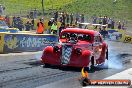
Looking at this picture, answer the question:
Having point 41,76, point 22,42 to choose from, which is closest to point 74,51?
point 41,76

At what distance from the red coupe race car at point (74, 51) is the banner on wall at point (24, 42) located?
310cm

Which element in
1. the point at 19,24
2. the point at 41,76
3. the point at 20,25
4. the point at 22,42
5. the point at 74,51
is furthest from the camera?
the point at 19,24

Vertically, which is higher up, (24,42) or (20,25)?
(24,42)

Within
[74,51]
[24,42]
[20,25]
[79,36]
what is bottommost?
[20,25]

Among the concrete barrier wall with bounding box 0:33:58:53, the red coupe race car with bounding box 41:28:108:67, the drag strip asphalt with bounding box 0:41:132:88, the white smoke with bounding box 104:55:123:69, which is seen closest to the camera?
the drag strip asphalt with bounding box 0:41:132:88

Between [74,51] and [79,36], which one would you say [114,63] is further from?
[74,51]

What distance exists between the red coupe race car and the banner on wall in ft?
10.2

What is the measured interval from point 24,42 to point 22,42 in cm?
25

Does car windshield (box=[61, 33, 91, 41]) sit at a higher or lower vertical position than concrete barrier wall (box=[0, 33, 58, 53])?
higher

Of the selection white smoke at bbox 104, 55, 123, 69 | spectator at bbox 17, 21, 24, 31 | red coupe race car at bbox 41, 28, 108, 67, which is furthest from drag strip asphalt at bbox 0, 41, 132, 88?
spectator at bbox 17, 21, 24, 31

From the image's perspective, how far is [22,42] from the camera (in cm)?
2450

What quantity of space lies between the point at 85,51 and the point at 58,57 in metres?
1.13

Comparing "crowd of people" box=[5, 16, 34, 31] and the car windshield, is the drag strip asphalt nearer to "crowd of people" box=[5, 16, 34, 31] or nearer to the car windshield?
the car windshield

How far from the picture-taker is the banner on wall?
75.7ft
